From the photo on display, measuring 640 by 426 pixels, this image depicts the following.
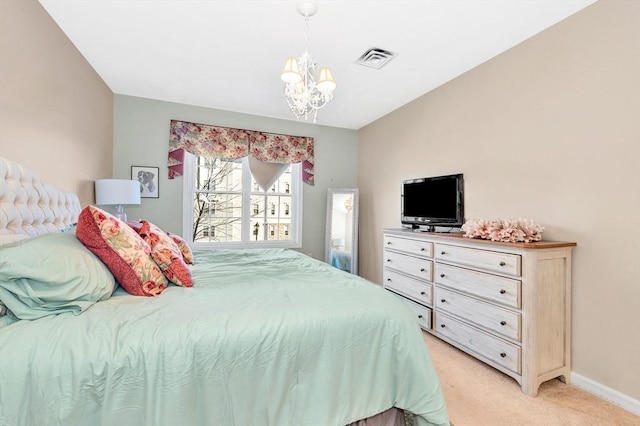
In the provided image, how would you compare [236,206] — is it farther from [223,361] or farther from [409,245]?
[223,361]

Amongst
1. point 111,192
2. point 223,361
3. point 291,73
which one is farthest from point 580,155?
point 111,192

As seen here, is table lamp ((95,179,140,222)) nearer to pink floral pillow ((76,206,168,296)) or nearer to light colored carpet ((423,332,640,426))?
pink floral pillow ((76,206,168,296))

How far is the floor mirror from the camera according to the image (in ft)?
14.7

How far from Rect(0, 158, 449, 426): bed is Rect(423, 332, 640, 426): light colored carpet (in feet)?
2.36

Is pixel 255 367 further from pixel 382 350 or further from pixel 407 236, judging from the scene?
pixel 407 236

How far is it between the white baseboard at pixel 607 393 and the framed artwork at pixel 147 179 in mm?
4532

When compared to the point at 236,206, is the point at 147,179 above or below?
above

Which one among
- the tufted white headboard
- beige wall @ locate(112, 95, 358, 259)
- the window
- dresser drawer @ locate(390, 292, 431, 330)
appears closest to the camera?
the tufted white headboard

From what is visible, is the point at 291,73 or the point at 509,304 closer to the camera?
the point at 291,73

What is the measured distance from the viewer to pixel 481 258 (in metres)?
2.21

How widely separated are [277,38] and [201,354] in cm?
239

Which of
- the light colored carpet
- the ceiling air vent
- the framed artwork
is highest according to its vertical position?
the ceiling air vent

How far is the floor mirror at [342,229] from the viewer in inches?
176

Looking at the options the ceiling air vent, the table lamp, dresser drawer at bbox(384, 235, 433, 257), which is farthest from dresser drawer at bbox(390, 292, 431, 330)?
the table lamp
